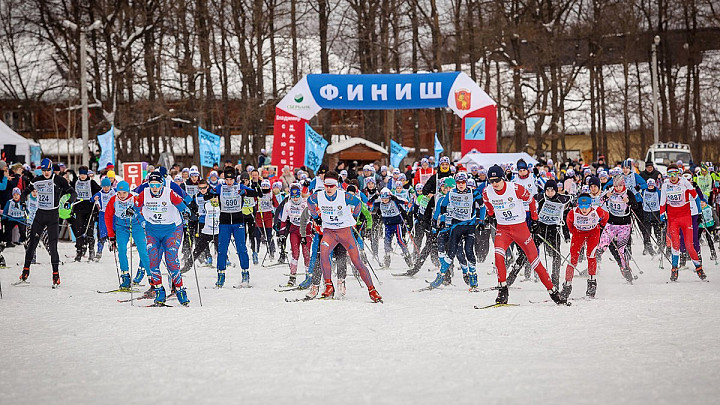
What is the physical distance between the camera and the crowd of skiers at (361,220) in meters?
11.7

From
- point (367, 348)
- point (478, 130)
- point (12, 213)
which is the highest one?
point (478, 130)

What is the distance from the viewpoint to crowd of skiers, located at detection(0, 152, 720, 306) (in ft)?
38.4

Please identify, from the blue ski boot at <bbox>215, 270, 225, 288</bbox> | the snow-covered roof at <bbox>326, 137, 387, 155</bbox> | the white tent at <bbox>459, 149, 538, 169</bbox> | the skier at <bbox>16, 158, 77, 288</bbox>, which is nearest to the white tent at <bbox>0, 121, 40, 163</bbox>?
the snow-covered roof at <bbox>326, 137, 387, 155</bbox>

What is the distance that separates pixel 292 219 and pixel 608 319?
627cm

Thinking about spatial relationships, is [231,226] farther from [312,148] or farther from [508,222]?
[312,148]

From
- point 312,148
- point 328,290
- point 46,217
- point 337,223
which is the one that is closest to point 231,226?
point 328,290

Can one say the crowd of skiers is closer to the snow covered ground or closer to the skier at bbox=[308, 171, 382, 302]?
the skier at bbox=[308, 171, 382, 302]

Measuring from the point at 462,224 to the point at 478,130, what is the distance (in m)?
13.2

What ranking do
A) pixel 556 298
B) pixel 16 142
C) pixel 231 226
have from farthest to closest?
pixel 16 142, pixel 231 226, pixel 556 298

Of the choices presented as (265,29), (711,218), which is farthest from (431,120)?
(711,218)

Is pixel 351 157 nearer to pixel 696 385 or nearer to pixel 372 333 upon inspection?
pixel 372 333

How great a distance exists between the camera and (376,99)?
1055 inches

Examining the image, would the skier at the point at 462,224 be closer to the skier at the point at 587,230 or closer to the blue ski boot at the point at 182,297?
the skier at the point at 587,230

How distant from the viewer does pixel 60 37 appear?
39219mm
